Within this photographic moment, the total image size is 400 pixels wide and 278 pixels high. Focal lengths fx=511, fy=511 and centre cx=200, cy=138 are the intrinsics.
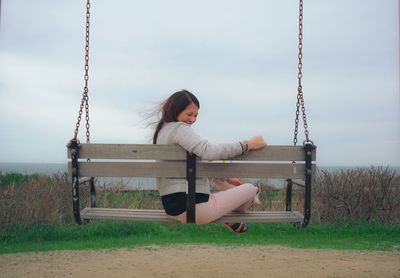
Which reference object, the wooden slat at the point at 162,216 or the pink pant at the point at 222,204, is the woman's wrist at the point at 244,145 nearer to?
the pink pant at the point at 222,204

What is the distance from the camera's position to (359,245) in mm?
8047

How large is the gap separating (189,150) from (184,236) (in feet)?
17.3

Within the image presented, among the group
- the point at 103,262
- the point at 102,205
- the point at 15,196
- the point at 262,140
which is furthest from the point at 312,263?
the point at 15,196

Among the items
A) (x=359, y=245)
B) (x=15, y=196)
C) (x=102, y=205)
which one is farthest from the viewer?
Result: (x=102, y=205)

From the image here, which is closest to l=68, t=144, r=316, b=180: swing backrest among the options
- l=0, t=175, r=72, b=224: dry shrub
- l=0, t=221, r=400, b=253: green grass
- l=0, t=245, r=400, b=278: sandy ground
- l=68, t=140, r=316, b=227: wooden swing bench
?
l=68, t=140, r=316, b=227: wooden swing bench

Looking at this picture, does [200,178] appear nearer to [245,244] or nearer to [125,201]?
[245,244]

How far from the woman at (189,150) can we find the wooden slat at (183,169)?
10cm

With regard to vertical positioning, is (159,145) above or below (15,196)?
above

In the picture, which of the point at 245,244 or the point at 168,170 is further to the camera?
the point at 245,244

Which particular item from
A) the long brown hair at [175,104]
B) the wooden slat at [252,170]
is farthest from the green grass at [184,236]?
the long brown hair at [175,104]

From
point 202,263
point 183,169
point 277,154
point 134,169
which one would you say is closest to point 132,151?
point 134,169

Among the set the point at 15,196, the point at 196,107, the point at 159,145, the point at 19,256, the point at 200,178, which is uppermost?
the point at 196,107

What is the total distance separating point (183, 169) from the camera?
3.92 meters

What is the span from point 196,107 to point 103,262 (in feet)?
11.8
